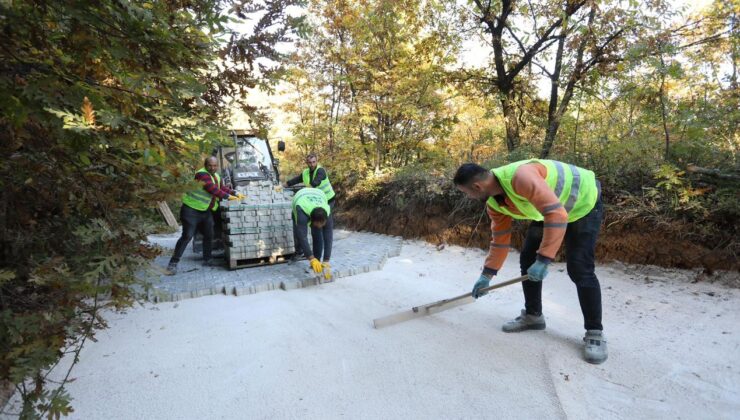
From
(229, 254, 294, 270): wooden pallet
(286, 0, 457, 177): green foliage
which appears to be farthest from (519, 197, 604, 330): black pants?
(286, 0, 457, 177): green foliage

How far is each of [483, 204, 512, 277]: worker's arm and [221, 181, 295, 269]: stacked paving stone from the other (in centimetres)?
337

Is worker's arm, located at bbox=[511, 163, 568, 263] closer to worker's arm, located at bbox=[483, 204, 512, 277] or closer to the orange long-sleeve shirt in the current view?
the orange long-sleeve shirt

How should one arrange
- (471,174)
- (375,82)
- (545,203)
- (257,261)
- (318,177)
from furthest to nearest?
(375,82)
(318,177)
(257,261)
(471,174)
(545,203)

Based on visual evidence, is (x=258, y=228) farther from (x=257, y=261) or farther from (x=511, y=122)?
(x=511, y=122)

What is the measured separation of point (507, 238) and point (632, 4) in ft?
16.1

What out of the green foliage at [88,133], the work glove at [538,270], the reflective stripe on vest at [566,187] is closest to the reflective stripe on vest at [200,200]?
the green foliage at [88,133]

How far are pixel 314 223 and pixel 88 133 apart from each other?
11.4ft

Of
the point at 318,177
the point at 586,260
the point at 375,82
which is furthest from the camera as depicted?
Answer: the point at 375,82

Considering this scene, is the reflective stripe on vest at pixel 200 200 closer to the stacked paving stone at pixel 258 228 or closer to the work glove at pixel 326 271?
the stacked paving stone at pixel 258 228

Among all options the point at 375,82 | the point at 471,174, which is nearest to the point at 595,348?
the point at 471,174

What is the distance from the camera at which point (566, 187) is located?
2.61 m

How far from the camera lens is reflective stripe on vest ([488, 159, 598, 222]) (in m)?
2.60

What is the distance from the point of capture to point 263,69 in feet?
6.53

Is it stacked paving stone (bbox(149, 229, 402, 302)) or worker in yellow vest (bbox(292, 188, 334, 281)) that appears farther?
worker in yellow vest (bbox(292, 188, 334, 281))
